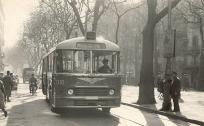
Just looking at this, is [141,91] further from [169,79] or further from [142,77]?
[169,79]

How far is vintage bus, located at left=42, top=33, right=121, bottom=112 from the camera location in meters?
17.0

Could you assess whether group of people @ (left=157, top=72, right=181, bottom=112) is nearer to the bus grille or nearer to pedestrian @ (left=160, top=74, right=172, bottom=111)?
pedestrian @ (left=160, top=74, right=172, bottom=111)

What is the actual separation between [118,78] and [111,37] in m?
67.7

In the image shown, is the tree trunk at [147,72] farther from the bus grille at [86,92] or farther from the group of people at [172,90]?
the bus grille at [86,92]

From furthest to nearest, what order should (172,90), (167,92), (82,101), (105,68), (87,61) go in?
(167,92) → (172,90) → (105,68) → (87,61) → (82,101)

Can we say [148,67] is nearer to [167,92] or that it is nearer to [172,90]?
[167,92]

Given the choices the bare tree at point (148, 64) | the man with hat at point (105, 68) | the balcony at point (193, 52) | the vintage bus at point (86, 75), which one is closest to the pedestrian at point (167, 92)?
the vintage bus at point (86, 75)

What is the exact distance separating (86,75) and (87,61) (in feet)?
1.91

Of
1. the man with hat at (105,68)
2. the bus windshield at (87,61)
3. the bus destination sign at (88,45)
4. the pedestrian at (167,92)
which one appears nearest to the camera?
the bus windshield at (87,61)

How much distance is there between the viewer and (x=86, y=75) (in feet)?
56.2

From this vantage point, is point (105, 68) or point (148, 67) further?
point (148, 67)

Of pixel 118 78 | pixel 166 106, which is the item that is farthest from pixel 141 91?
pixel 118 78

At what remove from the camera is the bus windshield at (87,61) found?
1728cm

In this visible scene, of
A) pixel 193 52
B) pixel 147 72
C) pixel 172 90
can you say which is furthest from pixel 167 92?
pixel 193 52
